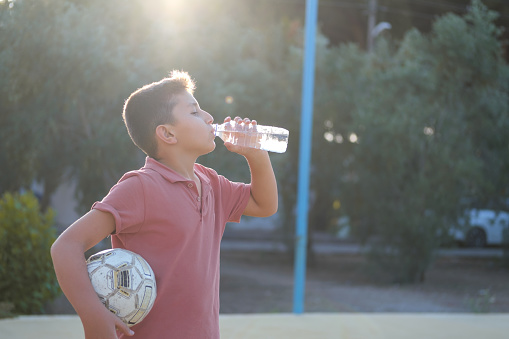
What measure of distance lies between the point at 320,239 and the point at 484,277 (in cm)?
968

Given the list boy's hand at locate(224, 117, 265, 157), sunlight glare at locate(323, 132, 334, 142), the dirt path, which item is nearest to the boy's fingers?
boy's hand at locate(224, 117, 265, 157)

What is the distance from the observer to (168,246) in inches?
93.0

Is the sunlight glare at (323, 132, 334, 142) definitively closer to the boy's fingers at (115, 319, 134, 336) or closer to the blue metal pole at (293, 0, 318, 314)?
the blue metal pole at (293, 0, 318, 314)

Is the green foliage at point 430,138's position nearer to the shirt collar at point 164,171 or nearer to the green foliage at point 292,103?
the green foliage at point 292,103

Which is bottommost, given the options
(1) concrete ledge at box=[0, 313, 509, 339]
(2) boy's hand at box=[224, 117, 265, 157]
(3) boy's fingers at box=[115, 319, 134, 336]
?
(1) concrete ledge at box=[0, 313, 509, 339]

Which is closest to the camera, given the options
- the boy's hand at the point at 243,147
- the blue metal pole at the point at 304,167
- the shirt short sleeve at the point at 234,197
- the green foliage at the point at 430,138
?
the boy's hand at the point at 243,147

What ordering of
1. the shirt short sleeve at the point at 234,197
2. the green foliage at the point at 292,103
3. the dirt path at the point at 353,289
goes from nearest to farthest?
the shirt short sleeve at the point at 234,197, the green foliage at the point at 292,103, the dirt path at the point at 353,289

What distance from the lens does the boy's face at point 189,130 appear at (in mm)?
2527

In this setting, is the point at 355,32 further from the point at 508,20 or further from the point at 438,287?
the point at 438,287

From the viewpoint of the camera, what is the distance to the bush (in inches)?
254

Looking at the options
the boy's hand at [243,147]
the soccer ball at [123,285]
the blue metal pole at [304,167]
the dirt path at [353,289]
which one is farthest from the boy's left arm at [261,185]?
the dirt path at [353,289]

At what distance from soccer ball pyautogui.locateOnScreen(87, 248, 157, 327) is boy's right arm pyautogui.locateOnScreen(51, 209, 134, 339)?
2.6 inches

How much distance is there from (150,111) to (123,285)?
69cm

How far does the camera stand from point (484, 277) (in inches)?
478
